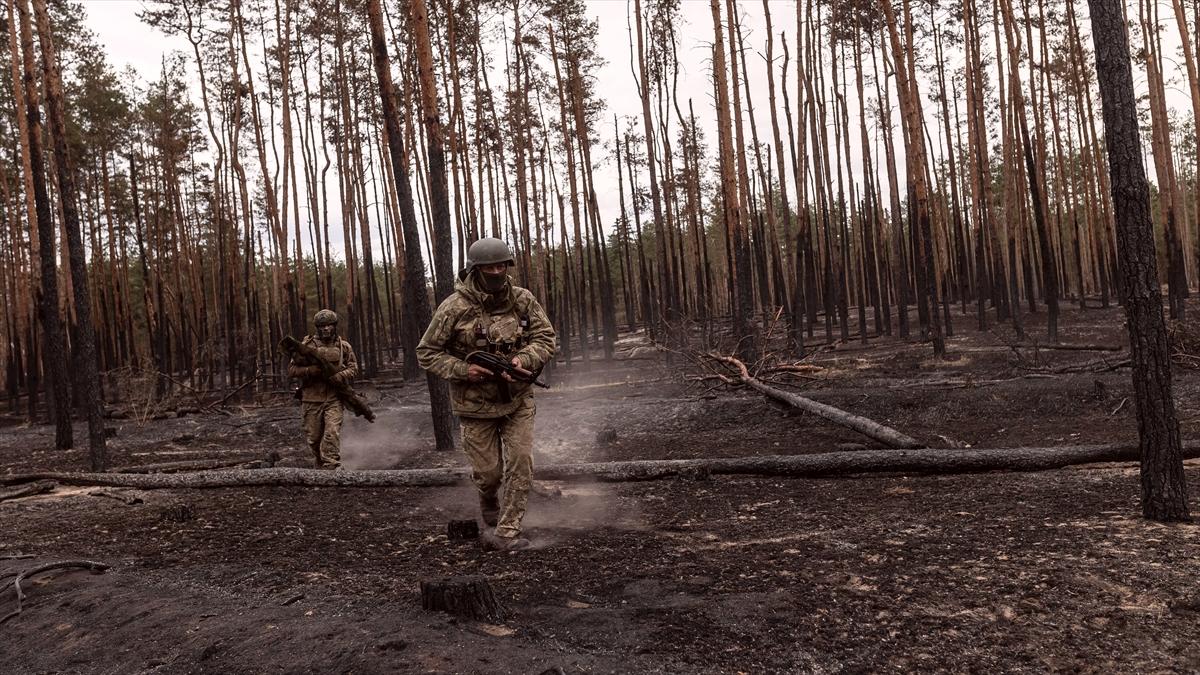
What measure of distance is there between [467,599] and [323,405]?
534 centimetres

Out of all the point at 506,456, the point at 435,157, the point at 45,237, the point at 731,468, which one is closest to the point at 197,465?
the point at 435,157

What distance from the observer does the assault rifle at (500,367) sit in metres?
4.75

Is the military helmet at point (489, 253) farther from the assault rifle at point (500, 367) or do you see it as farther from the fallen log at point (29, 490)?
the fallen log at point (29, 490)

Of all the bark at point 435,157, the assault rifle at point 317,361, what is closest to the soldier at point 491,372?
the assault rifle at point 317,361

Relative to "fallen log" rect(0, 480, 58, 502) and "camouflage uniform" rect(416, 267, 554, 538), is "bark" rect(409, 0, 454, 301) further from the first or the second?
"camouflage uniform" rect(416, 267, 554, 538)

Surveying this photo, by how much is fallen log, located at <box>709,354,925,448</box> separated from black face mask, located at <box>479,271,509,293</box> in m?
4.28

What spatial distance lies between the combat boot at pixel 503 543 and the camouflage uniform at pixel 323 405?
154 inches

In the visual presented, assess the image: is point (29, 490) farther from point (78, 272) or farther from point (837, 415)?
point (837, 415)

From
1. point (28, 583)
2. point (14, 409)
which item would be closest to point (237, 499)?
point (28, 583)

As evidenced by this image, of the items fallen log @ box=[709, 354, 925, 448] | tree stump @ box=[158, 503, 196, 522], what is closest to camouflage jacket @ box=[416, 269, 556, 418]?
tree stump @ box=[158, 503, 196, 522]

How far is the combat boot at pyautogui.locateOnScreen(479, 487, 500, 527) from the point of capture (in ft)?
17.0

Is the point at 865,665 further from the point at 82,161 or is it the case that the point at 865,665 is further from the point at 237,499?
the point at 82,161

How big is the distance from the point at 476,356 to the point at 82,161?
84.7 ft

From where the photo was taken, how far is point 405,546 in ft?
16.5
